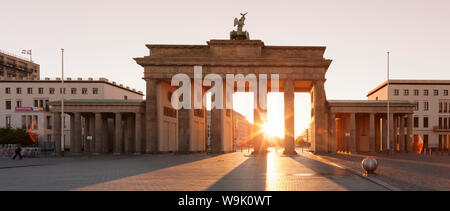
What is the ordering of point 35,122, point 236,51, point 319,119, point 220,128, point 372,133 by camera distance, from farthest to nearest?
point 35,122 → point 372,133 → point 220,128 → point 236,51 → point 319,119

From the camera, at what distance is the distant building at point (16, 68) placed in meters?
98.2

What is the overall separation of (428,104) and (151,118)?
2525 inches

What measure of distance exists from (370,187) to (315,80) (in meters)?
38.9

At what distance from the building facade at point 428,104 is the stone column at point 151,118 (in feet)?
184

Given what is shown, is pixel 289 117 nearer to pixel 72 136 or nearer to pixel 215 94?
pixel 215 94

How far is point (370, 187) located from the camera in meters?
16.5

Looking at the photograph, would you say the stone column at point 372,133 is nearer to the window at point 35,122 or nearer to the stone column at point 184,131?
the stone column at point 184,131

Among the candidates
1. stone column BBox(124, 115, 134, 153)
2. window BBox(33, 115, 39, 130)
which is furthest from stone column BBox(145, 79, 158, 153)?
window BBox(33, 115, 39, 130)

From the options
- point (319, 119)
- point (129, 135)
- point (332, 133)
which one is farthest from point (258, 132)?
point (129, 135)

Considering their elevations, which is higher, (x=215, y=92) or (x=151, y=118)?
(x=215, y=92)

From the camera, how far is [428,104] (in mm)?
87812

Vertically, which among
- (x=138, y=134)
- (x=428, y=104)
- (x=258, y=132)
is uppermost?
(x=428, y=104)
